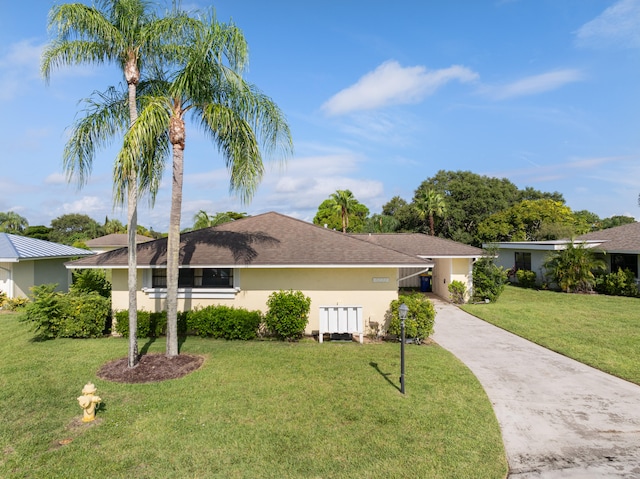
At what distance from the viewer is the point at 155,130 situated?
22.2 feet

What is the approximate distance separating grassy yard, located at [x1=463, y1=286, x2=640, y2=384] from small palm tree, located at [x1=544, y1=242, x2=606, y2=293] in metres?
1.19

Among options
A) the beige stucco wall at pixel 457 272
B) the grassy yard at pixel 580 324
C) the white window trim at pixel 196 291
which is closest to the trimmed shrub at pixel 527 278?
the grassy yard at pixel 580 324

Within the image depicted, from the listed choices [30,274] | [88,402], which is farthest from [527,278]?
[30,274]

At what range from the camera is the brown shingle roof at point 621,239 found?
18609 millimetres

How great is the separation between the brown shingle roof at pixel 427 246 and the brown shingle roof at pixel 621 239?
8.53 m

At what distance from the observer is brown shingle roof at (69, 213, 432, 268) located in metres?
9.81

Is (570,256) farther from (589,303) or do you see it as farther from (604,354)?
(604,354)

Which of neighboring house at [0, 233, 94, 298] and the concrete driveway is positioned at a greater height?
neighboring house at [0, 233, 94, 298]

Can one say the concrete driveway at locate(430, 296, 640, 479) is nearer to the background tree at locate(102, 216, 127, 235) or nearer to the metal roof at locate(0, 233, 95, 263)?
the metal roof at locate(0, 233, 95, 263)

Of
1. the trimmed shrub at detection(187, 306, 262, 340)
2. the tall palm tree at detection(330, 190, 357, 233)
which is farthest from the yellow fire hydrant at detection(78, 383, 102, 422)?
the tall palm tree at detection(330, 190, 357, 233)

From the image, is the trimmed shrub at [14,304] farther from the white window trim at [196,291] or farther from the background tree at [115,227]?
the background tree at [115,227]

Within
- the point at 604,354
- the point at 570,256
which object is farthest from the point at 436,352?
the point at 570,256

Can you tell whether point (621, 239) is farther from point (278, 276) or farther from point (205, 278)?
point (205, 278)

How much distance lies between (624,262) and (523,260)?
19.4 ft
